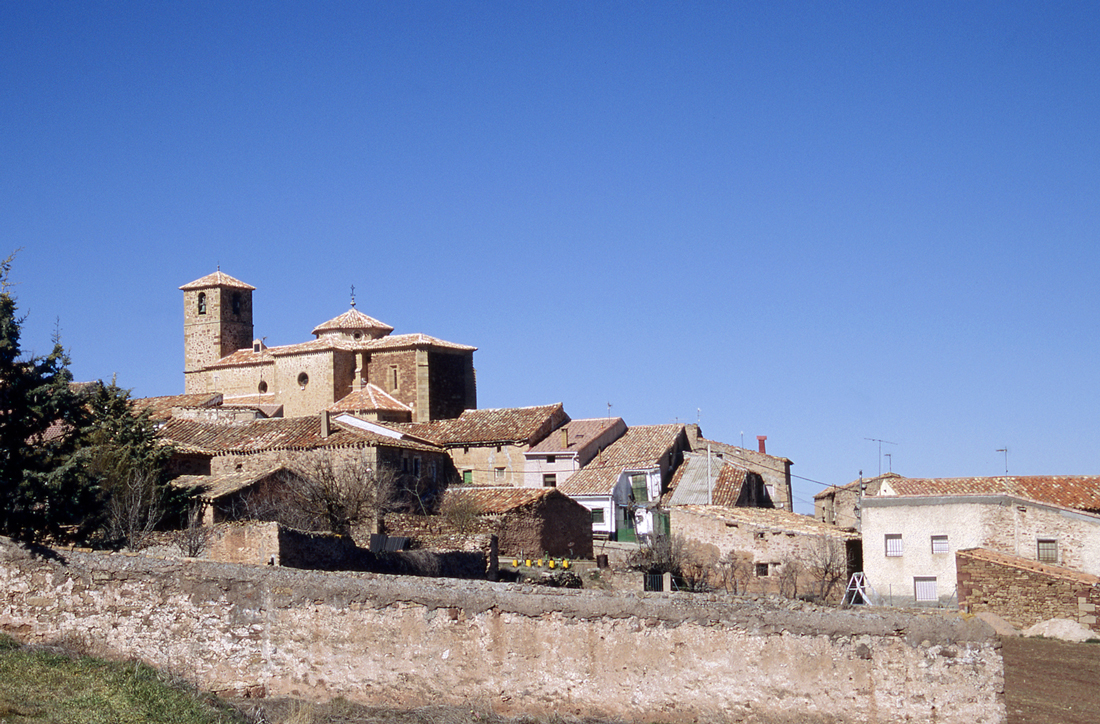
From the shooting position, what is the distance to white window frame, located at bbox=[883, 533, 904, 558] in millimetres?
29359

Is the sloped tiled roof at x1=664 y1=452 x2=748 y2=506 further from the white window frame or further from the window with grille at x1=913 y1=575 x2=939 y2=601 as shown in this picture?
the window with grille at x1=913 y1=575 x2=939 y2=601

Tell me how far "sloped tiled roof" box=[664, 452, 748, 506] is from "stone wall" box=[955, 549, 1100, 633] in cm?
1297

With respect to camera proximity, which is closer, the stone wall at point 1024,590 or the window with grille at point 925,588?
the stone wall at point 1024,590

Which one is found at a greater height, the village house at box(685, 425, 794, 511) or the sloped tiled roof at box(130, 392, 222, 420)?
the sloped tiled roof at box(130, 392, 222, 420)

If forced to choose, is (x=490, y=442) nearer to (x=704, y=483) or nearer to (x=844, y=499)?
(x=704, y=483)

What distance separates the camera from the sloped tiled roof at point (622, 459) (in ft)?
136

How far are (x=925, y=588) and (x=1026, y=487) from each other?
7.12m

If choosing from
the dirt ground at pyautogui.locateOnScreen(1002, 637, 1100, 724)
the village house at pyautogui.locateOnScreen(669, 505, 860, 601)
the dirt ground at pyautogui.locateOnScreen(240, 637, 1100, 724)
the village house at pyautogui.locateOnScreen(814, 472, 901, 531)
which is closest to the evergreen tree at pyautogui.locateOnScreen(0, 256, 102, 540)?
the dirt ground at pyautogui.locateOnScreen(240, 637, 1100, 724)

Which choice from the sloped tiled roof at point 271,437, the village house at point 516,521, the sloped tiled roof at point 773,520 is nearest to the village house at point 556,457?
the sloped tiled roof at point 271,437

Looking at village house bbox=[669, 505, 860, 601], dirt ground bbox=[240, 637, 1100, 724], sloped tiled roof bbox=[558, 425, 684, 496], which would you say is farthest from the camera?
sloped tiled roof bbox=[558, 425, 684, 496]

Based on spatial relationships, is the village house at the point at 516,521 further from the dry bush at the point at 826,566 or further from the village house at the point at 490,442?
the dry bush at the point at 826,566

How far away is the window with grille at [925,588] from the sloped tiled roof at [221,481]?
16.6 m

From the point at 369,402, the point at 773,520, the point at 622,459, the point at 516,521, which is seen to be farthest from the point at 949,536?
the point at 369,402

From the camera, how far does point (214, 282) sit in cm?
6394
